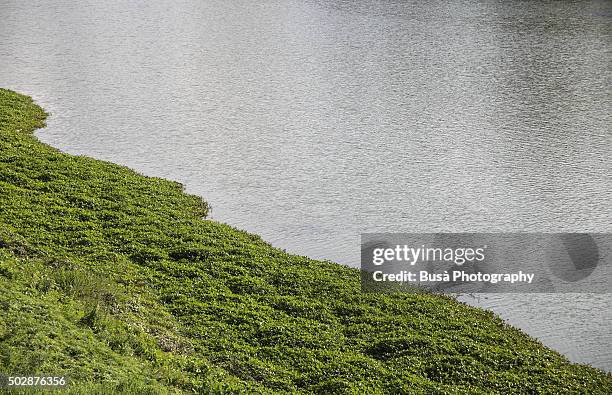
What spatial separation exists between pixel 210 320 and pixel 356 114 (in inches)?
737

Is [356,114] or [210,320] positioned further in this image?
[356,114]

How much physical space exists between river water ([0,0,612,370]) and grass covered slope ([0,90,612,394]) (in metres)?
1.61

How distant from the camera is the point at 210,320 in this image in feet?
53.6

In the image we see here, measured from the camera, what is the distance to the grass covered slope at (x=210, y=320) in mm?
13641

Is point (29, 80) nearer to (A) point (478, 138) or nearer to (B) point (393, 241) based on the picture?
(A) point (478, 138)

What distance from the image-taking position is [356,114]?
33594mm

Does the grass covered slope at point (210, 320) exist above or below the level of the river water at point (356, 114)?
below

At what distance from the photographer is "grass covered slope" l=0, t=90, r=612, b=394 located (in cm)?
1364

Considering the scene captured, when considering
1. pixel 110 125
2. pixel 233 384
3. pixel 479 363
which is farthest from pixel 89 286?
pixel 110 125

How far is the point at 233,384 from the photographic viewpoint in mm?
13781

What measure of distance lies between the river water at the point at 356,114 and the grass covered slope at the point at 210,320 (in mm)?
1608

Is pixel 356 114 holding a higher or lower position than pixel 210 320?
higher

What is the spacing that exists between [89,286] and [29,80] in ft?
83.1

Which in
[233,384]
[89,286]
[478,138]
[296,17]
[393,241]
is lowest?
[233,384]
